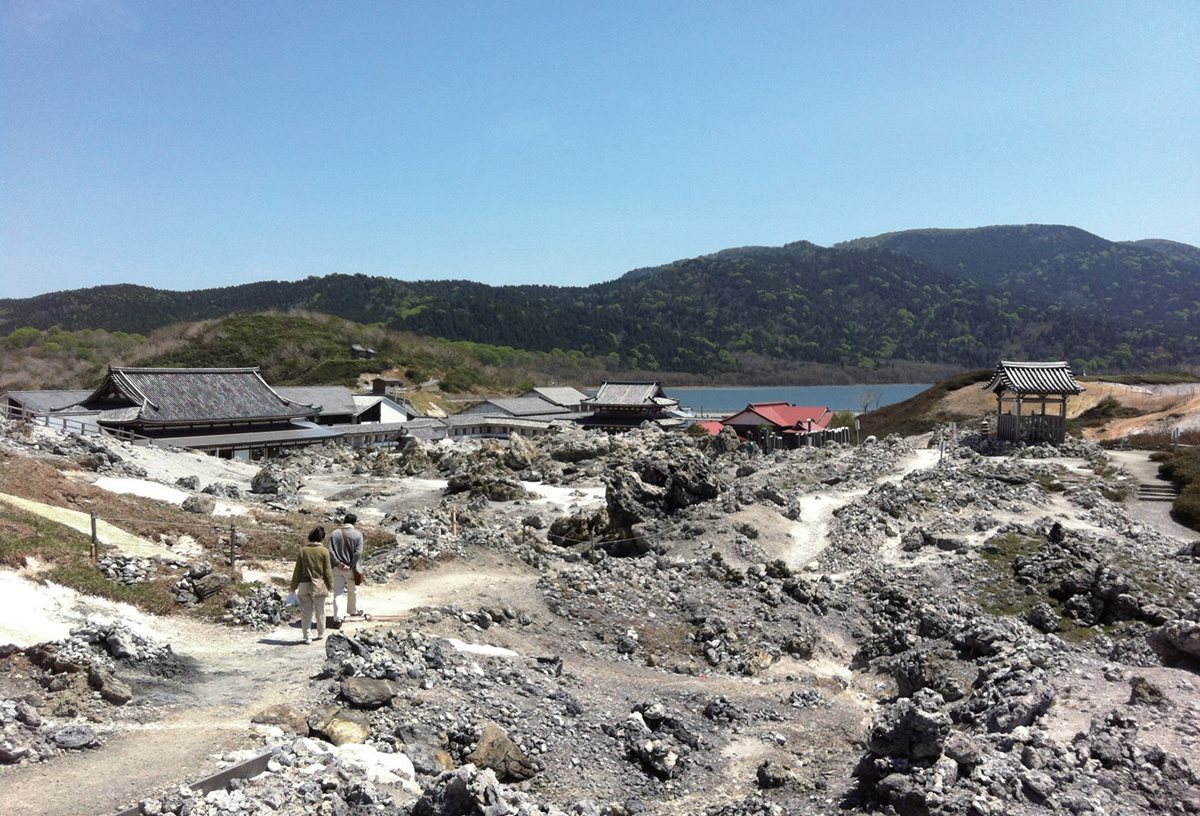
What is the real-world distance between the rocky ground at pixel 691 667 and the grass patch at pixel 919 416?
28725mm

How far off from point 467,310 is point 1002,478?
16549cm

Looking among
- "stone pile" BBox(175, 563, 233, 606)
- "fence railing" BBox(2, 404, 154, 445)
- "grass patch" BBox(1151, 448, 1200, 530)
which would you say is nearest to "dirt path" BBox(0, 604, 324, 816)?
"stone pile" BBox(175, 563, 233, 606)

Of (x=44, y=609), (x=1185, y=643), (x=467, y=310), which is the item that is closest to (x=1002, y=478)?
(x=1185, y=643)

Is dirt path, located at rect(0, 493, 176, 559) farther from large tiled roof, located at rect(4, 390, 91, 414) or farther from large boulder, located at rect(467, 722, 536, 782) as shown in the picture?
large tiled roof, located at rect(4, 390, 91, 414)

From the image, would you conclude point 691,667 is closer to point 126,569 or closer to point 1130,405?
point 126,569

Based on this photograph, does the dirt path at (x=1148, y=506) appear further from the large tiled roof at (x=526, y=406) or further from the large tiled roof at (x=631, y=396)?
the large tiled roof at (x=526, y=406)

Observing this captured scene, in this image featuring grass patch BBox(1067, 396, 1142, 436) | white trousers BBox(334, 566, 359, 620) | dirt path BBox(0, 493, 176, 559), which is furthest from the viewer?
grass patch BBox(1067, 396, 1142, 436)

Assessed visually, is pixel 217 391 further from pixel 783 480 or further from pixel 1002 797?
pixel 1002 797

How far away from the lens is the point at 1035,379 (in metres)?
43.4

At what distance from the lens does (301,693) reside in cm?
1119

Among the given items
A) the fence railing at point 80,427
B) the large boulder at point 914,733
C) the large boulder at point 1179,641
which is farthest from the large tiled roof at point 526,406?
the large boulder at point 914,733

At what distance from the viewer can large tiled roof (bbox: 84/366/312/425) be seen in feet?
156

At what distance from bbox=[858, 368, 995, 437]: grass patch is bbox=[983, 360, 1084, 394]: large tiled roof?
Result: 13.3 metres

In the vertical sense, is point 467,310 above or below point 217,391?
above
